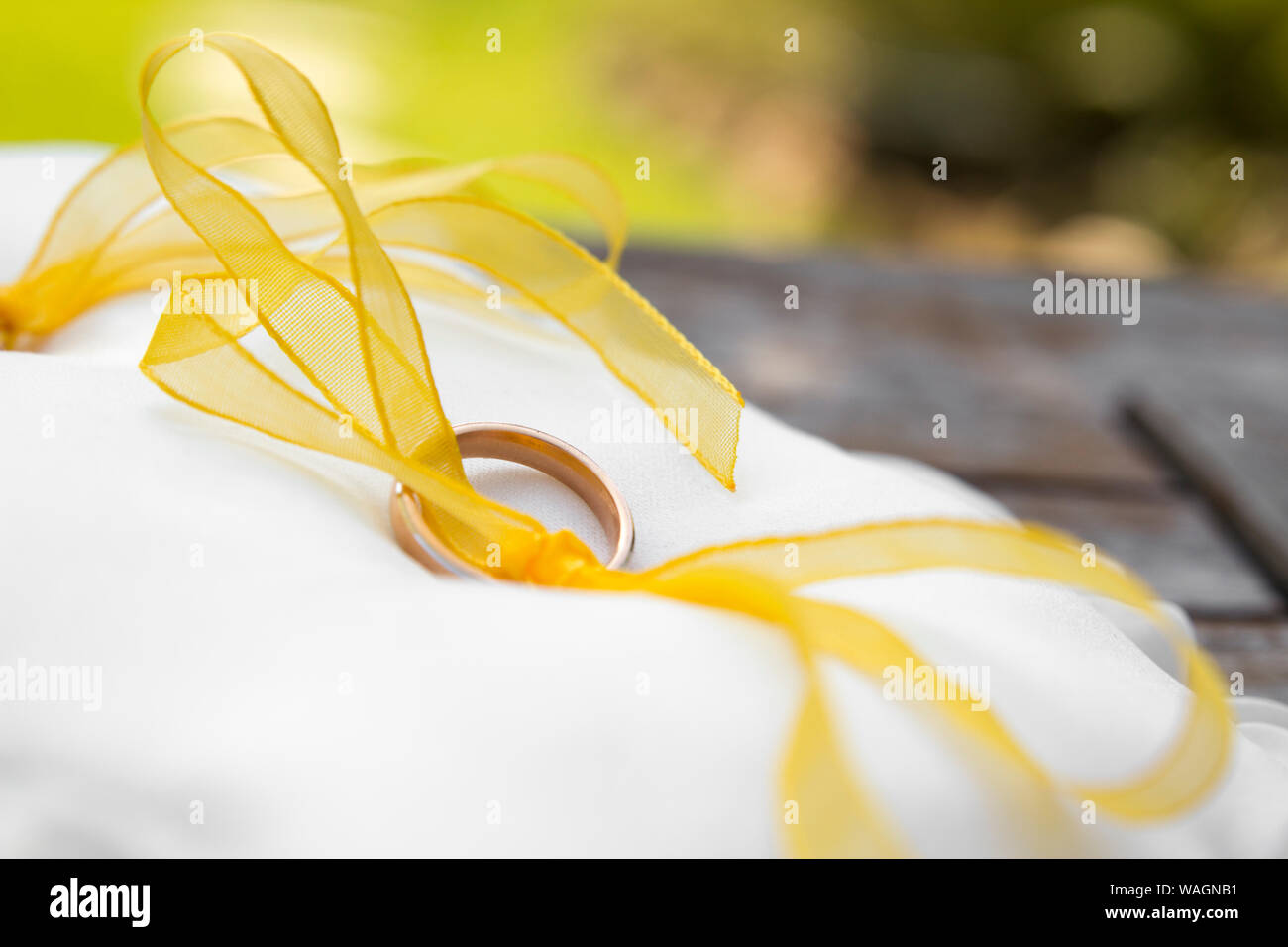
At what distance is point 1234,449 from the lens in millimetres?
1078

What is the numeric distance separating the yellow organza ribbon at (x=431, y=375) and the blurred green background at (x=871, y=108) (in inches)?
86.0

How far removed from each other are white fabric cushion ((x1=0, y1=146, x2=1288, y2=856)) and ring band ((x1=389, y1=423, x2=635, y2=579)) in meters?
0.02

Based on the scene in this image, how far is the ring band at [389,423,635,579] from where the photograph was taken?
513 mm

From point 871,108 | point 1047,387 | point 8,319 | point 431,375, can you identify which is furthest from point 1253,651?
point 871,108

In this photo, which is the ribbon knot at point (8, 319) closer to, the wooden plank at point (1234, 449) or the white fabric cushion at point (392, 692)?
the white fabric cushion at point (392, 692)

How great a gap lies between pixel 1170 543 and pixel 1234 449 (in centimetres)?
17

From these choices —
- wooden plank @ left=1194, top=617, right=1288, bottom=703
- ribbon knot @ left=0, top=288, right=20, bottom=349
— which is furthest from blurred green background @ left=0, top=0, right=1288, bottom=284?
ribbon knot @ left=0, top=288, right=20, bottom=349

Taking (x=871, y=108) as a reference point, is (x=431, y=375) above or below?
below

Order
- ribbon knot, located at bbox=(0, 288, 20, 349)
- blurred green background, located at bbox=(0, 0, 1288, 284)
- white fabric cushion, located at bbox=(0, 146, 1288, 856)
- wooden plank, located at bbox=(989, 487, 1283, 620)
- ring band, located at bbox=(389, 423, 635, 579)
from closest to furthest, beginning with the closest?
white fabric cushion, located at bbox=(0, 146, 1288, 856), ring band, located at bbox=(389, 423, 635, 579), ribbon knot, located at bbox=(0, 288, 20, 349), wooden plank, located at bbox=(989, 487, 1283, 620), blurred green background, located at bbox=(0, 0, 1288, 284)

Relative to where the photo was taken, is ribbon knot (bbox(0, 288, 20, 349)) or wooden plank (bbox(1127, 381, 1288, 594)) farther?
wooden plank (bbox(1127, 381, 1288, 594))

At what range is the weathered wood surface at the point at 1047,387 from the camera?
957 millimetres

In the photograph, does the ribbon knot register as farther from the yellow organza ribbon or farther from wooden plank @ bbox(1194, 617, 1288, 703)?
wooden plank @ bbox(1194, 617, 1288, 703)

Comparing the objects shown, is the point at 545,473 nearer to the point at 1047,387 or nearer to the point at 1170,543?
the point at 1170,543
